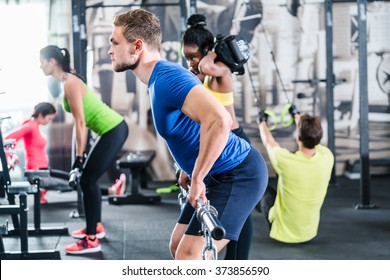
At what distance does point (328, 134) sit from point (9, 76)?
2.88 meters

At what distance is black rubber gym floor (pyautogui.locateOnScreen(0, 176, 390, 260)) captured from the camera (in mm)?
3600

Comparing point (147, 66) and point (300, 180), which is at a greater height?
point (147, 66)

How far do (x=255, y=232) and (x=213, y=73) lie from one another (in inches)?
49.1

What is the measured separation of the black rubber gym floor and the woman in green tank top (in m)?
0.14

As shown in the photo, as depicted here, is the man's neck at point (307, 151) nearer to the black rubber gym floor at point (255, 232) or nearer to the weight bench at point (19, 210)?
the black rubber gym floor at point (255, 232)

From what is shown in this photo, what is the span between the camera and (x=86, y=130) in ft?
12.0

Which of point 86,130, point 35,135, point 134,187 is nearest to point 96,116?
point 86,130

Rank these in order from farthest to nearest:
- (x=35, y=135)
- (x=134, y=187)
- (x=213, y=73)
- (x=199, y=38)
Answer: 1. (x=134, y=187)
2. (x=35, y=135)
3. (x=199, y=38)
4. (x=213, y=73)

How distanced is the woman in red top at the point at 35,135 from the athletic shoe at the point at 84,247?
1.37 m

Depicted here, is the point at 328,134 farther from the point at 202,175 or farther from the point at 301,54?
the point at 202,175

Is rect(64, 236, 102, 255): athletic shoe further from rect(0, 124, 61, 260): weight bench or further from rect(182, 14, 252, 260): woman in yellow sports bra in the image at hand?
rect(182, 14, 252, 260): woman in yellow sports bra

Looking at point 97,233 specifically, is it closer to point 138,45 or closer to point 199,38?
point 199,38

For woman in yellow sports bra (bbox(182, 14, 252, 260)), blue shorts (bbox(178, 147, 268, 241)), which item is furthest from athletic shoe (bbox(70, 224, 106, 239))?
blue shorts (bbox(178, 147, 268, 241))
